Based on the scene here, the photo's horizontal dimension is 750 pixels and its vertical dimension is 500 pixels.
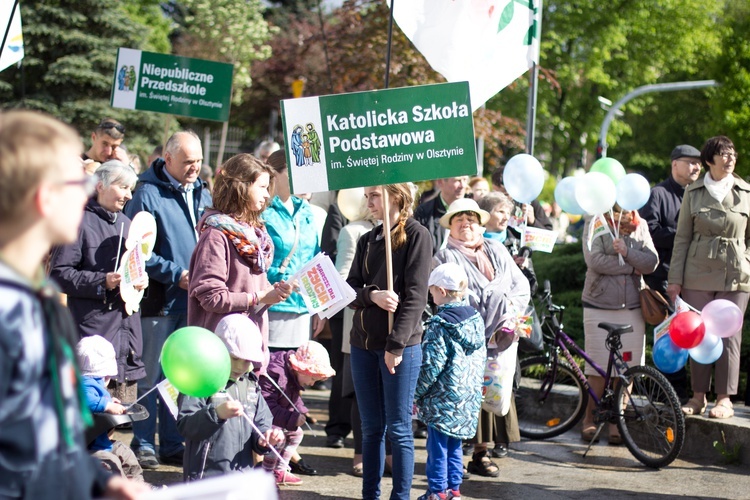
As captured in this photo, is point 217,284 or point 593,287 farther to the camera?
point 593,287

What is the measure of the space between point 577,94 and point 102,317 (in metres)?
33.4

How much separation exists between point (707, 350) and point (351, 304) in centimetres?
301

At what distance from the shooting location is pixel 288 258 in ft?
21.9

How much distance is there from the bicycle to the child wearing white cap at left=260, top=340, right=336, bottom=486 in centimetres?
262

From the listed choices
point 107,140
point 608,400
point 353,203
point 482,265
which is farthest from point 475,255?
point 107,140

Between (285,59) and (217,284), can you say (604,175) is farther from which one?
(285,59)

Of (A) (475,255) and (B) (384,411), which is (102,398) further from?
(A) (475,255)

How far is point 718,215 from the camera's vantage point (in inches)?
316

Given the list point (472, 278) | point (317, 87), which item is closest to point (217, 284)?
point (472, 278)

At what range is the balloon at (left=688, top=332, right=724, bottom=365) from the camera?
24.3ft

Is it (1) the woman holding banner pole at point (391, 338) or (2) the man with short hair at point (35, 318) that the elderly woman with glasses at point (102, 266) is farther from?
(2) the man with short hair at point (35, 318)

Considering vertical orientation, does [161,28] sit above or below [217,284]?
above

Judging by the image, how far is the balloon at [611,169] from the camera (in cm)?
843

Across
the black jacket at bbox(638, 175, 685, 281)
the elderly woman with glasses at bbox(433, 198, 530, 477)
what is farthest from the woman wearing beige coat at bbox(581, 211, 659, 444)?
the elderly woman with glasses at bbox(433, 198, 530, 477)
